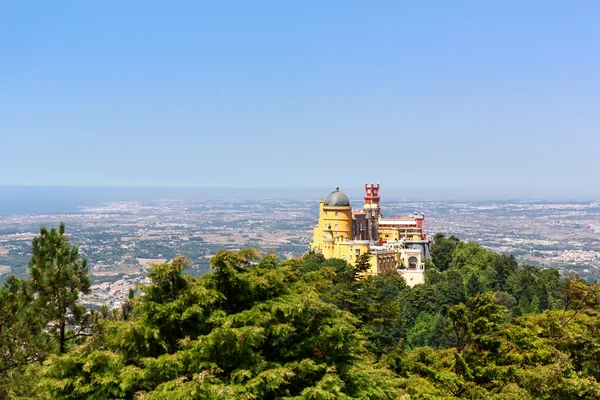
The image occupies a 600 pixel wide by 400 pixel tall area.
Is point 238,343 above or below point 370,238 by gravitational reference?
above

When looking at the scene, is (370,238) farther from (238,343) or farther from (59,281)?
(238,343)

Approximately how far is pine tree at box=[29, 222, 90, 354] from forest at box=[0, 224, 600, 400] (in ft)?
0.09

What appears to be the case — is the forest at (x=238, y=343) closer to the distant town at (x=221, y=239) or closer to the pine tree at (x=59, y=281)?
the pine tree at (x=59, y=281)

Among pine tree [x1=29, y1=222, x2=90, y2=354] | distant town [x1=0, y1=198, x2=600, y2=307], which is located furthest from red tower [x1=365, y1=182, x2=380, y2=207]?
pine tree [x1=29, y1=222, x2=90, y2=354]

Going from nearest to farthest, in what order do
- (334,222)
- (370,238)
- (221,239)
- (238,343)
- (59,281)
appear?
(238,343)
(59,281)
(334,222)
(370,238)
(221,239)

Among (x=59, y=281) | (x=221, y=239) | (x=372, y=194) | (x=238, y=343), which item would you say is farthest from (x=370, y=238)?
(x=221, y=239)

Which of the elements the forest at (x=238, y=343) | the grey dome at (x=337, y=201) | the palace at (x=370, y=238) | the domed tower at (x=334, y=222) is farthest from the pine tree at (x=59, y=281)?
the grey dome at (x=337, y=201)

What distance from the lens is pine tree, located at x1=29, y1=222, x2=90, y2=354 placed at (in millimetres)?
11688

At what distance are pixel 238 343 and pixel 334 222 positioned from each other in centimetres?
3592

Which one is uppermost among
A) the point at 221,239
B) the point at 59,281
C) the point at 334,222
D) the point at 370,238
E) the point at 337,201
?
the point at 337,201

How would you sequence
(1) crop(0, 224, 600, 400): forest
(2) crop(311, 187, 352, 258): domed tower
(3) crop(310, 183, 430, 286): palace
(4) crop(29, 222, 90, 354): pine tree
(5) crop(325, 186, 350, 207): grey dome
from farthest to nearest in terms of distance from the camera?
(5) crop(325, 186, 350, 207): grey dome < (2) crop(311, 187, 352, 258): domed tower < (3) crop(310, 183, 430, 286): palace < (4) crop(29, 222, 90, 354): pine tree < (1) crop(0, 224, 600, 400): forest

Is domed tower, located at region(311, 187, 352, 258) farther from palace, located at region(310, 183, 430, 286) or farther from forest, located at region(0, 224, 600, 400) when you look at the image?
forest, located at region(0, 224, 600, 400)

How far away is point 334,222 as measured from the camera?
44594 millimetres

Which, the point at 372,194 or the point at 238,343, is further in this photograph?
the point at 372,194
